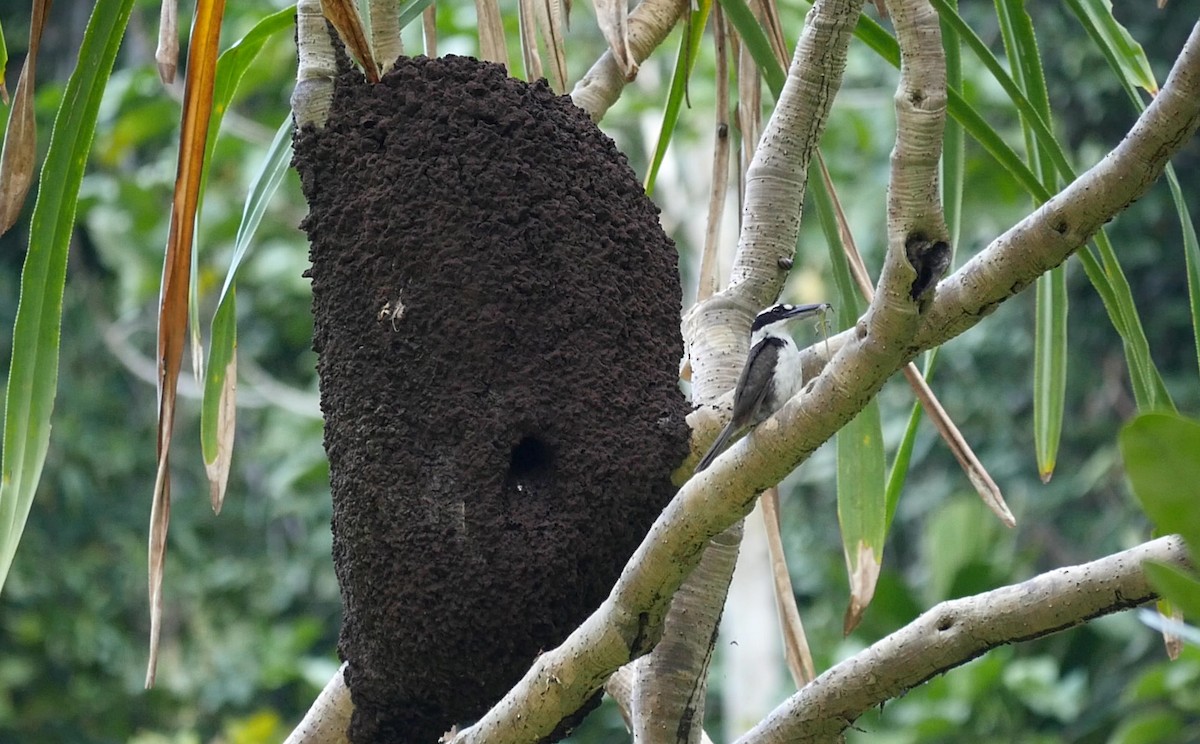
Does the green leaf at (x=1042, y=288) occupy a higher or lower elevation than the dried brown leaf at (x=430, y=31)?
lower

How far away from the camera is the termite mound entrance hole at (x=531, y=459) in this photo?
2689 millimetres

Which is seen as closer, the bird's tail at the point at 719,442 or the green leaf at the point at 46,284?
the green leaf at the point at 46,284

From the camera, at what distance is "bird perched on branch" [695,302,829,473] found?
2.71 m

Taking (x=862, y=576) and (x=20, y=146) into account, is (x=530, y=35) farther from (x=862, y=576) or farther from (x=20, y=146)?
(x=862, y=576)

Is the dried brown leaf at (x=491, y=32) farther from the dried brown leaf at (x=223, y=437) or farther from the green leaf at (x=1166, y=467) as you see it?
the green leaf at (x=1166, y=467)

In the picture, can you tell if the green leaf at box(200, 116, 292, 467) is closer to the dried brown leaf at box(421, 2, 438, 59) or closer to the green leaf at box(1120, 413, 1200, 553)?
the dried brown leaf at box(421, 2, 438, 59)

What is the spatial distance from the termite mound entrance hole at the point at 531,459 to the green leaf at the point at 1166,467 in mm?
1815

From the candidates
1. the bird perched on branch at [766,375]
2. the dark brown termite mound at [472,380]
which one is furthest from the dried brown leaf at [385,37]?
the bird perched on branch at [766,375]

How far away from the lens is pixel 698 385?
9.51 ft

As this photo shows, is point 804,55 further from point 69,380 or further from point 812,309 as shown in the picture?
point 69,380

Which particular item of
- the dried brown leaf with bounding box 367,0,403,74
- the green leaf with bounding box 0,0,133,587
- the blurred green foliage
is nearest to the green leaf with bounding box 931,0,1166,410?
the dried brown leaf with bounding box 367,0,403,74

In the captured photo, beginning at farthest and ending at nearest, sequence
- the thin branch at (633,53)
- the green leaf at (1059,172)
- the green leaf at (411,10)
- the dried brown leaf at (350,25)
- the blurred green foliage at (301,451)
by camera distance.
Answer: the blurred green foliage at (301,451)
the thin branch at (633,53)
the green leaf at (411,10)
the green leaf at (1059,172)
the dried brown leaf at (350,25)

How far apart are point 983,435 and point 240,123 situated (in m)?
4.96

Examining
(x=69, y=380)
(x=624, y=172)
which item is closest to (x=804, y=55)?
(x=624, y=172)
